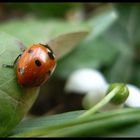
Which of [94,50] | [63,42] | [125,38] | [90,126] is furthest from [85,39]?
[90,126]

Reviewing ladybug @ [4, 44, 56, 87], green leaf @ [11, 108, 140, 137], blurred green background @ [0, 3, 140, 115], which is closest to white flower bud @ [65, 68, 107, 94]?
blurred green background @ [0, 3, 140, 115]

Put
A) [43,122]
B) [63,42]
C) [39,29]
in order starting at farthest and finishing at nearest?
1. [39,29]
2. [63,42]
3. [43,122]

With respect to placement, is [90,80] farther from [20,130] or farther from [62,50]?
[20,130]

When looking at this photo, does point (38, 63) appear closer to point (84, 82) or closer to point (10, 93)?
point (10, 93)

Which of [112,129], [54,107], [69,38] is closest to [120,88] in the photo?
[112,129]

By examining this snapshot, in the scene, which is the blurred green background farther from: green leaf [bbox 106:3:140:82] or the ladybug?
the ladybug
